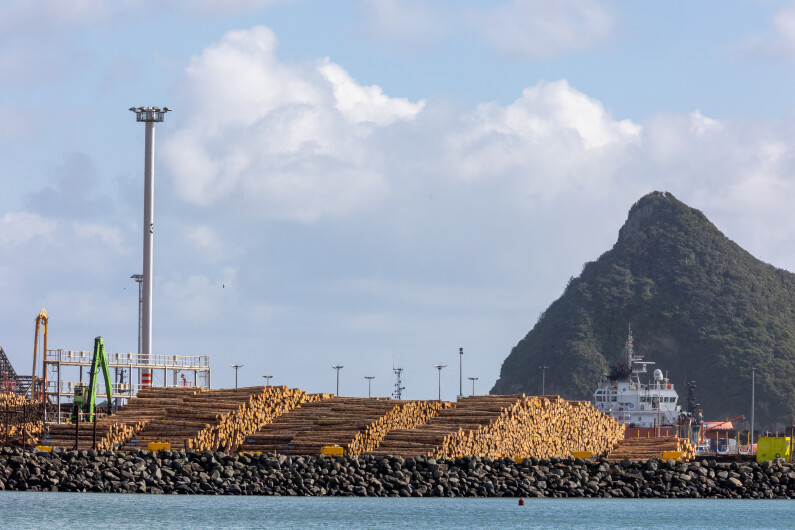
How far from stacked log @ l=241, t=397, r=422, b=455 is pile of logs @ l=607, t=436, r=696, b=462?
8.93 metres

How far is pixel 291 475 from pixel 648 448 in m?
18.5

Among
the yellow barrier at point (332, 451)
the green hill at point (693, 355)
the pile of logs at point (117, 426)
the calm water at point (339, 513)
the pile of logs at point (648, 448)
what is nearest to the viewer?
the calm water at point (339, 513)

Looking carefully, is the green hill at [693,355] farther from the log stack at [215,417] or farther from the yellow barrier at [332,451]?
the yellow barrier at [332,451]

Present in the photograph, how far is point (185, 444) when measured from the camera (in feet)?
156

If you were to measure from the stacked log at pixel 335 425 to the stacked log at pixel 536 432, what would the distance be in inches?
126

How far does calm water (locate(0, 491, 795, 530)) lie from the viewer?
3644cm

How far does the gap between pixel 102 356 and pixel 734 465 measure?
2655 centimetres

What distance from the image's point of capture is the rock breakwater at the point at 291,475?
4269cm

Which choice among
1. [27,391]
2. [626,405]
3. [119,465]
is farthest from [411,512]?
[626,405]

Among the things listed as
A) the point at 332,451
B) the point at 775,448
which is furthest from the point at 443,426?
the point at 775,448

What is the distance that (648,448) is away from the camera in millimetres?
55188

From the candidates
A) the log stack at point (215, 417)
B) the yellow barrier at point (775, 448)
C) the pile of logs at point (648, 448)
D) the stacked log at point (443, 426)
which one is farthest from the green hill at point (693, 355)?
the log stack at point (215, 417)

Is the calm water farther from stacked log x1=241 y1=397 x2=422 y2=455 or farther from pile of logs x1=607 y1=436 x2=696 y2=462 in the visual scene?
pile of logs x1=607 y1=436 x2=696 y2=462

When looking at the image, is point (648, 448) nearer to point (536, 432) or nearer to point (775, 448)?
point (536, 432)
